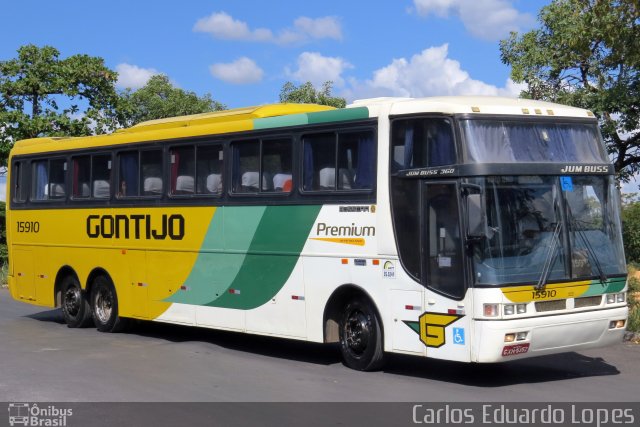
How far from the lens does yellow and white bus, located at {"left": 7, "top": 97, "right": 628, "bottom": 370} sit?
1047 cm

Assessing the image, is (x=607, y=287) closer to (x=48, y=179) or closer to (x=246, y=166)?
(x=246, y=166)

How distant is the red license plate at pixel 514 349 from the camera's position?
10227 mm

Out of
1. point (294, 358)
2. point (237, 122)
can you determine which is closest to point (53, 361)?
point (294, 358)

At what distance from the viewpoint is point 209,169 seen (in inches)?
561

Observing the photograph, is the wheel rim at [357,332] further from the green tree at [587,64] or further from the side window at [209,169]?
the green tree at [587,64]

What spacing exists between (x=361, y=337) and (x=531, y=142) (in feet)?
10.6

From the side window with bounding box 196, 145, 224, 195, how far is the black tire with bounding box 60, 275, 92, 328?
4084mm

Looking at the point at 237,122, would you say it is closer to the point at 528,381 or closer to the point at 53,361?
the point at 53,361

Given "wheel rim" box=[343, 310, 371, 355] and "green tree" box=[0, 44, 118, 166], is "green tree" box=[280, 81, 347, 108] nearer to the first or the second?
"green tree" box=[0, 44, 118, 166]

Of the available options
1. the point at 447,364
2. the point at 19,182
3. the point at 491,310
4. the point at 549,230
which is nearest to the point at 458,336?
the point at 491,310

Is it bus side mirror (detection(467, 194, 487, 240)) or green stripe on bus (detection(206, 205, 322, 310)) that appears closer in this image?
bus side mirror (detection(467, 194, 487, 240))

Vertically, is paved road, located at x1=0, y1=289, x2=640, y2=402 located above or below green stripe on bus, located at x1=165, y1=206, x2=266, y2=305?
below

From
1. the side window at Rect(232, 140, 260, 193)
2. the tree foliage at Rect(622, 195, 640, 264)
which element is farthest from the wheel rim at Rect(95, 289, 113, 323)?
the tree foliage at Rect(622, 195, 640, 264)

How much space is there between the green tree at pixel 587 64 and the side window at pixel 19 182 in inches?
437
